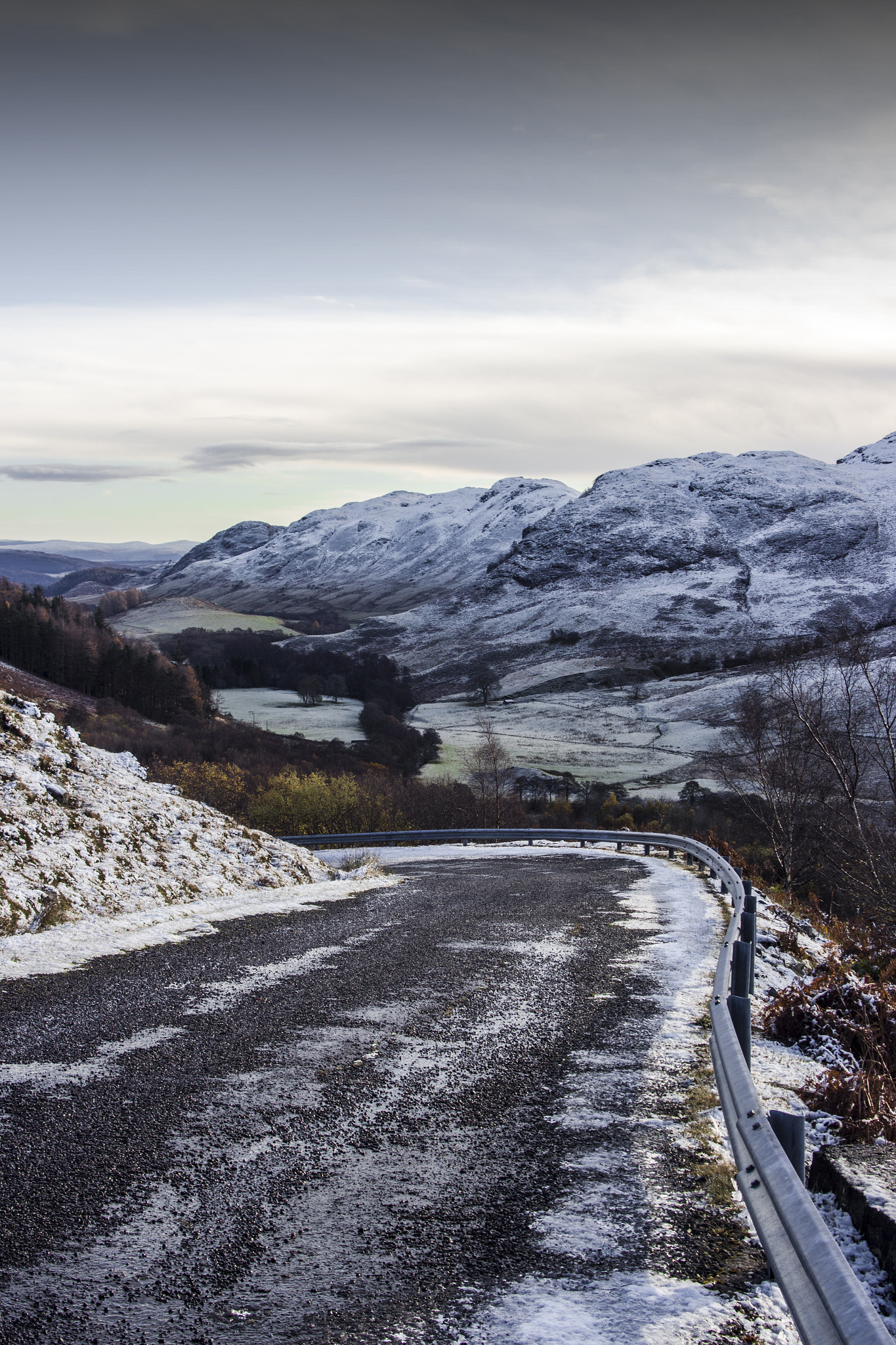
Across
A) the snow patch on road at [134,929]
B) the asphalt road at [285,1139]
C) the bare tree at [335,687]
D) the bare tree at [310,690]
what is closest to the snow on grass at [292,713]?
the bare tree at [310,690]

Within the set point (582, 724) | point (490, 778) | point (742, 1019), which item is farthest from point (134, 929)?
point (582, 724)

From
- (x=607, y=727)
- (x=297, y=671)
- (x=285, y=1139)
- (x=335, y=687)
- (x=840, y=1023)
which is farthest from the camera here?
(x=297, y=671)

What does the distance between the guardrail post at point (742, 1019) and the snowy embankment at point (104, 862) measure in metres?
6.43

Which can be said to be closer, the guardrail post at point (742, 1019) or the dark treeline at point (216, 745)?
the guardrail post at point (742, 1019)

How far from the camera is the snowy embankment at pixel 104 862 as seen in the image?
10.6 meters

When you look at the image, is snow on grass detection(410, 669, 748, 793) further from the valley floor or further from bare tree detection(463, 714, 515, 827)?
bare tree detection(463, 714, 515, 827)

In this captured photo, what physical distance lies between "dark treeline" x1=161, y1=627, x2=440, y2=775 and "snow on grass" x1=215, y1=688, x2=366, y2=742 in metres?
2.22

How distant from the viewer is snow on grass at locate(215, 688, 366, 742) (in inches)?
4345

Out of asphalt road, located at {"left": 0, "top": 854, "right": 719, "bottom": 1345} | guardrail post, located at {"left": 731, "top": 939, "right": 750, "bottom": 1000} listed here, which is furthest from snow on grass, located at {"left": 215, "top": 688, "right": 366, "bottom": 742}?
guardrail post, located at {"left": 731, "top": 939, "right": 750, "bottom": 1000}

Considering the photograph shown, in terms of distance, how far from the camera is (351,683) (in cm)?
15775

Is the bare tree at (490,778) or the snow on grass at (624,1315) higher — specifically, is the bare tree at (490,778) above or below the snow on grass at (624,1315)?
below

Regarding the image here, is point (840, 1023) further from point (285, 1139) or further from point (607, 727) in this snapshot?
point (607, 727)

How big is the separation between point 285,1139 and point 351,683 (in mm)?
153476

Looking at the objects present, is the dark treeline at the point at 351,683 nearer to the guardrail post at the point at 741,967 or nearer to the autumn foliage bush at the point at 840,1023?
the autumn foliage bush at the point at 840,1023
